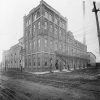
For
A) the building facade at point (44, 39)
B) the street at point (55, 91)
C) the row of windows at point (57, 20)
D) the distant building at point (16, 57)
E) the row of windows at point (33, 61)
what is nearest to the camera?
the street at point (55, 91)

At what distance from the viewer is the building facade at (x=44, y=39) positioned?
19766 millimetres

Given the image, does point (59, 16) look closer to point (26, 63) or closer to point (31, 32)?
point (31, 32)

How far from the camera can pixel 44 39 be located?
2006 cm

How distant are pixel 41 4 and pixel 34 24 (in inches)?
187

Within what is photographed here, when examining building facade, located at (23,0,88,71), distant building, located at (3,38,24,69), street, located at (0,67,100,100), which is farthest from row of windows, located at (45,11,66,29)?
street, located at (0,67,100,100)

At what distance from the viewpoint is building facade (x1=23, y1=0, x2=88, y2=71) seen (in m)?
19.8

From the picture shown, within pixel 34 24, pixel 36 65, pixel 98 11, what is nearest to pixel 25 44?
pixel 34 24

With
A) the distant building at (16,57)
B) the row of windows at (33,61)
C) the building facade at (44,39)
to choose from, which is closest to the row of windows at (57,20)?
the building facade at (44,39)

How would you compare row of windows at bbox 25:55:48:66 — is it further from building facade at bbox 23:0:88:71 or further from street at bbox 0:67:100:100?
street at bbox 0:67:100:100

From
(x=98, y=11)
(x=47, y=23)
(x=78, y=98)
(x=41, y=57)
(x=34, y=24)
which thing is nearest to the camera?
(x=78, y=98)

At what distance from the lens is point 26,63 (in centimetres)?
2388

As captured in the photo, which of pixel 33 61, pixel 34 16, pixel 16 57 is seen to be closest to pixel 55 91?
pixel 33 61

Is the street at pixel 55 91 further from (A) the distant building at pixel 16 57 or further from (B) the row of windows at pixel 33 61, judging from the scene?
(A) the distant building at pixel 16 57

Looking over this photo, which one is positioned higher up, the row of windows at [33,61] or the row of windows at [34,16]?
the row of windows at [34,16]
